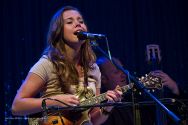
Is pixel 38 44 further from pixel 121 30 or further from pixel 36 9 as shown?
pixel 121 30

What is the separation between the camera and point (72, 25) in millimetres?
3391

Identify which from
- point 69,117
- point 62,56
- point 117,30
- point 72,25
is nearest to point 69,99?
point 69,117

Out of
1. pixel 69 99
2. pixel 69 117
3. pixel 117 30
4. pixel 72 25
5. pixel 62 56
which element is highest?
pixel 117 30

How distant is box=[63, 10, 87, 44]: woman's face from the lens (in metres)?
3.32

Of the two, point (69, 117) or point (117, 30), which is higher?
point (117, 30)

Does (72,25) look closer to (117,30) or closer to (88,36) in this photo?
(88,36)

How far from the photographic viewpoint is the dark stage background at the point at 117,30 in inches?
204

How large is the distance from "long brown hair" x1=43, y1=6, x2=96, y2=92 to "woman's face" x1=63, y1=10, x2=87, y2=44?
0.05 meters

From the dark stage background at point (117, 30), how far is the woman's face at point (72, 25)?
1.79 meters

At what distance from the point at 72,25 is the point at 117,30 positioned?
2.20 m

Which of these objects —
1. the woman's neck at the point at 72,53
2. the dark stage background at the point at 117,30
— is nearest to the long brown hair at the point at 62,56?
the woman's neck at the point at 72,53

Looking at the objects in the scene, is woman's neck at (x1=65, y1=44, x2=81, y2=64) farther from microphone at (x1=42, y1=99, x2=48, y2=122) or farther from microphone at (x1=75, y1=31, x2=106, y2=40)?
microphone at (x1=42, y1=99, x2=48, y2=122)

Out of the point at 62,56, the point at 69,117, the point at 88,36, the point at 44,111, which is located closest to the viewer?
the point at 44,111

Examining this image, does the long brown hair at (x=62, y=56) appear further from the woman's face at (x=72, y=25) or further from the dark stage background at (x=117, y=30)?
the dark stage background at (x=117, y=30)
